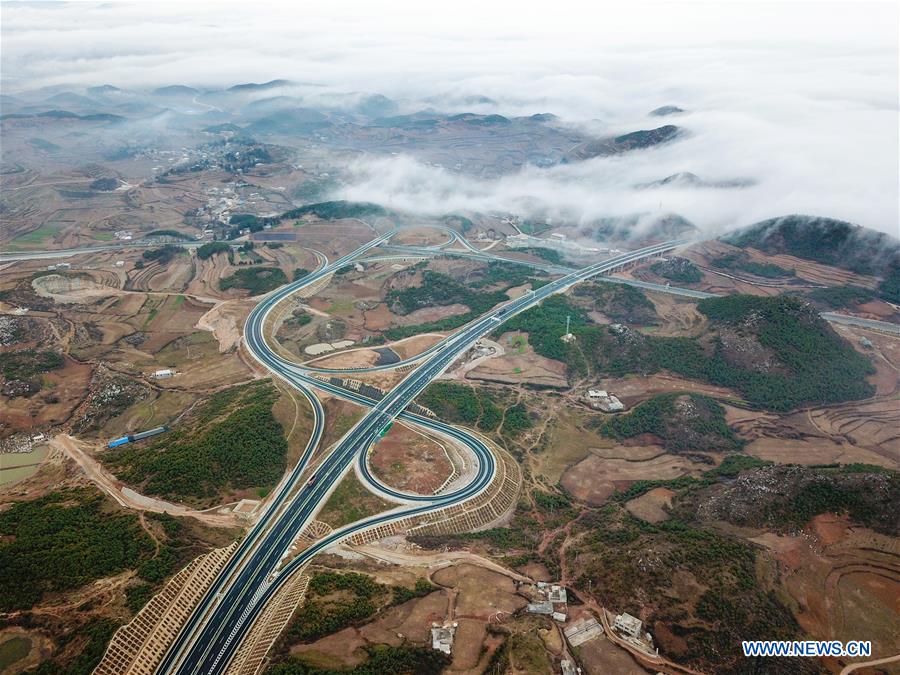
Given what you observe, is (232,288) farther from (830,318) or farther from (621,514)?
(830,318)

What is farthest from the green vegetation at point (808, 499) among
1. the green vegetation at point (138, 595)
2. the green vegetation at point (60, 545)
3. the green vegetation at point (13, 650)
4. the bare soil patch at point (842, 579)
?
the green vegetation at point (13, 650)

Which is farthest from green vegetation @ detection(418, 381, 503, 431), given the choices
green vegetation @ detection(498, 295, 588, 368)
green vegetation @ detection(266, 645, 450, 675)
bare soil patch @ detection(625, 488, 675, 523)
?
green vegetation @ detection(266, 645, 450, 675)

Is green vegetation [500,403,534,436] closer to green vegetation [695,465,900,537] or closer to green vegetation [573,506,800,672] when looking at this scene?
green vegetation [573,506,800,672]

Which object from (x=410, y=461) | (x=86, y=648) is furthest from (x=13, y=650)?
(x=410, y=461)

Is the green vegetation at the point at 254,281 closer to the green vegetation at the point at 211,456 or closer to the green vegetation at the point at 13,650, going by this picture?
the green vegetation at the point at 211,456

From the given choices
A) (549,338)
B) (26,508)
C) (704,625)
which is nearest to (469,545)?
(704,625)

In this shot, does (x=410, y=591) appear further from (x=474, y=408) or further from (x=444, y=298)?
(x=444, y=298)
